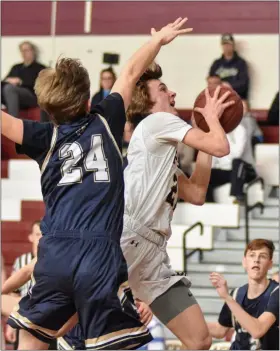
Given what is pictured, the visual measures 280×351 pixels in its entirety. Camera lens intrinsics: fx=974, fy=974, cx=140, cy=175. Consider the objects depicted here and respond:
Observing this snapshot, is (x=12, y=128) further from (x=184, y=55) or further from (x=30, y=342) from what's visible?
(x=184, y=55)

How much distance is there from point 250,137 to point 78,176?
7281 mm

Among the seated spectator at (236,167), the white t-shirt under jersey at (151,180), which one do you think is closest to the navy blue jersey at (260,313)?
the white t-shirt under jersey at (151,180)

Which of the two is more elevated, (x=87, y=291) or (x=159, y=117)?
(x=159, y=117)

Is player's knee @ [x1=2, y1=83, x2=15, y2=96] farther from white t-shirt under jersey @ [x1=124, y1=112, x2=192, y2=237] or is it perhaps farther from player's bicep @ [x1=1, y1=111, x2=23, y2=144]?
player's bicep @ [x1=1, y1=111, x2=23, y2=144]

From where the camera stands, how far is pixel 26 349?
471 cm

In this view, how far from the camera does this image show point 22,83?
13.5 m

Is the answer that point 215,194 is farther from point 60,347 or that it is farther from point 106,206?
point 106,206

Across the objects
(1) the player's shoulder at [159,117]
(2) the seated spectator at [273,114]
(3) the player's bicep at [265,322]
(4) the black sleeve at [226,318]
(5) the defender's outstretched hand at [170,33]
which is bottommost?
(4) the black sleeve at [226,318]

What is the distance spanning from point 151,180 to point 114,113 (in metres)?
0.63

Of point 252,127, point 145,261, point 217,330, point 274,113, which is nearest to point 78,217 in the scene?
point 145,261

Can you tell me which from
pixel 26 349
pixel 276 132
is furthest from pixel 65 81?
pixel 276 132

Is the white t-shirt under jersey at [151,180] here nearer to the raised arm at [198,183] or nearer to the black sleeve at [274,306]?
the raised arm at [198,183]

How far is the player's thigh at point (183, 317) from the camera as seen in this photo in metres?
5.07

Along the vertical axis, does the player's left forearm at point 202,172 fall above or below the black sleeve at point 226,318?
above
